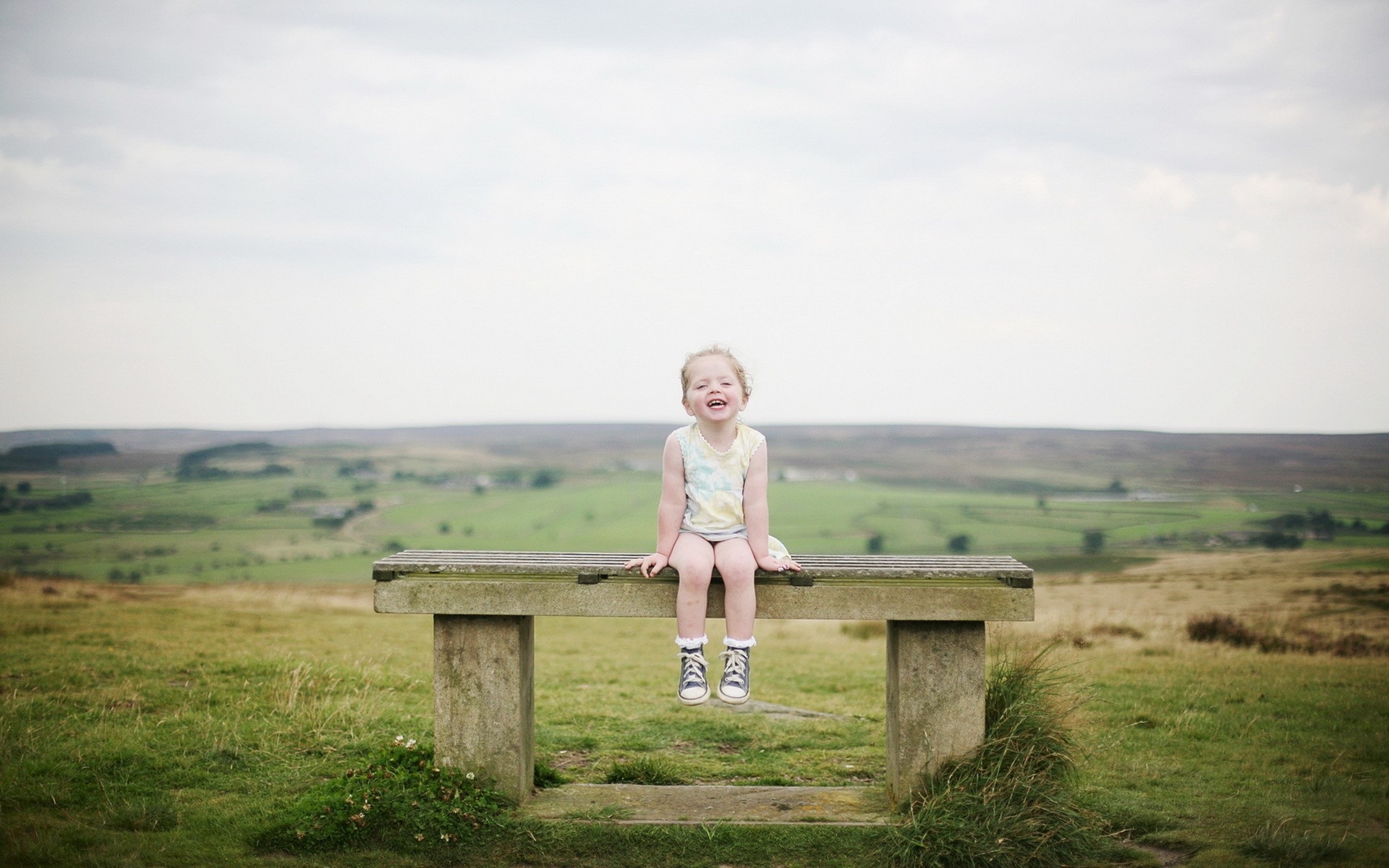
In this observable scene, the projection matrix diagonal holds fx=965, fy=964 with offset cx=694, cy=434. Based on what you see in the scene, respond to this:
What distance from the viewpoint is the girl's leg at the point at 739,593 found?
5.20 m

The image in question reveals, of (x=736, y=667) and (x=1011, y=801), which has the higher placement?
(x=736, y=667)

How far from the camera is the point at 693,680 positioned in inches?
198

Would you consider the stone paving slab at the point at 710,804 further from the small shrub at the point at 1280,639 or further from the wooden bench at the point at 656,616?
the small shrub at the point at 1280,639

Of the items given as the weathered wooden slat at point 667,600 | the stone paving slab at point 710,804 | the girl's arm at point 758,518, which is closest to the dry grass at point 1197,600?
the weathered wooden slat at point 667,600

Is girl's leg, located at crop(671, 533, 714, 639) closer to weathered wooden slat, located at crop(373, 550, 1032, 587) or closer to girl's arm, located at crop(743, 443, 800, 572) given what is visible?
weathered wooden slat, located at crop(373, 550, 1032, 587)

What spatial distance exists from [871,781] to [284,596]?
24998 millimetres

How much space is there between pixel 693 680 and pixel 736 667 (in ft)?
0.80

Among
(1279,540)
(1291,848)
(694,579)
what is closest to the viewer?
(1291,848)

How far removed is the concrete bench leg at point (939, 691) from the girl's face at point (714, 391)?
159cm

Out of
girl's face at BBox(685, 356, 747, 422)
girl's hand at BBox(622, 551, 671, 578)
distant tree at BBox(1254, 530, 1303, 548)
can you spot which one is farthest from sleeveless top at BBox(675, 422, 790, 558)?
distant tree at BBox(1254, 530, 1303, 548)

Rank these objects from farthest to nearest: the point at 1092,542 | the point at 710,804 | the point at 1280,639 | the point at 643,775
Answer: the point at 1092,542 → the point at 1280,639 → the point at 643,775 → the point at 710,804

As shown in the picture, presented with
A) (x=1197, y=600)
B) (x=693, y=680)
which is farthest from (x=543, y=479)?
(x=693, y=680)

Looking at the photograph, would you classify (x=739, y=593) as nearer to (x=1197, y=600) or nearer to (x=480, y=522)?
(x=1197, y=600)

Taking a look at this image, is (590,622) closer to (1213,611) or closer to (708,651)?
(708,651)
